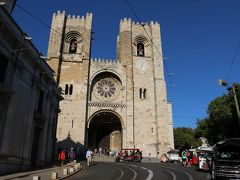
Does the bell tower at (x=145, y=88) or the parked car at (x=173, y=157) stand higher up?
the bell tower at (x=145, y=88)

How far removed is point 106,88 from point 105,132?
20.5 ft

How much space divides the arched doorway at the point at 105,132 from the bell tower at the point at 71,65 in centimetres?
415

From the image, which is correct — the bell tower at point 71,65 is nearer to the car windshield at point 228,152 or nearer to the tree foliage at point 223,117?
the tree foliage at point 223,117

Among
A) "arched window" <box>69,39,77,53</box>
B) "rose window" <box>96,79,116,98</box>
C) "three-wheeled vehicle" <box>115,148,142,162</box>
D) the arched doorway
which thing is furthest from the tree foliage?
"arched window" <box>69,39,77,53</box>

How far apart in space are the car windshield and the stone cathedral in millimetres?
21058

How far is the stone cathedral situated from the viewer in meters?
31.1

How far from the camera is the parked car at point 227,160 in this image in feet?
30.2

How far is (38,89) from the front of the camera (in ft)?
55.1

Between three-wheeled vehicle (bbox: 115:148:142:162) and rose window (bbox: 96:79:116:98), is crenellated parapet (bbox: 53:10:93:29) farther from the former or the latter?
three-wheeled vehicle (bbox: 115:148:142:162)

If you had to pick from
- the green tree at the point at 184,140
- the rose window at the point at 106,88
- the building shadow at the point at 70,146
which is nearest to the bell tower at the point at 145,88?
the rose window at the point at 106,88

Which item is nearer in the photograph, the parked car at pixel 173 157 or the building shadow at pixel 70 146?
the parked car at pixel 173 157

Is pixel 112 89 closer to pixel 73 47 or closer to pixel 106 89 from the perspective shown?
pixel 106 89

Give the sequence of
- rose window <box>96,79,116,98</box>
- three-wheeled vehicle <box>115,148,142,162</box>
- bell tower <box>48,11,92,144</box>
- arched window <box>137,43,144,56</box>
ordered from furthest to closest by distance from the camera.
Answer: arched window <box>137,43,144,56</box> < rose window <box>96,79,116,98</box> < bell tower <box>48,11,92,144</box> < three-wheeled vehicle <box>115,148,142,162</box>

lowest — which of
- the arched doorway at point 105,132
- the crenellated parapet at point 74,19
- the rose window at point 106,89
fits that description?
the arched doorway at point 105,132
